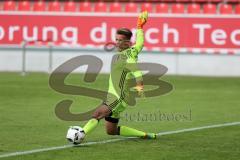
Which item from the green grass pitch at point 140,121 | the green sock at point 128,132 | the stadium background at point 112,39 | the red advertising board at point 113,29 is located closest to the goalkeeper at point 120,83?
the green sock at point 128,132

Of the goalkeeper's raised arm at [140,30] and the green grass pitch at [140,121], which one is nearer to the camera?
the green grass pitch at [140,121]

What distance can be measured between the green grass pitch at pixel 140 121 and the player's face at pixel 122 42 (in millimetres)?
1473

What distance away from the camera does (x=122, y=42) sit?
10.9m

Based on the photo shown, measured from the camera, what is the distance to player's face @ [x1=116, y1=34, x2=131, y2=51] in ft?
35.7

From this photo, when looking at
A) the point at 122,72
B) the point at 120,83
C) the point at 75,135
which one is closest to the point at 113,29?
the point at 122,72

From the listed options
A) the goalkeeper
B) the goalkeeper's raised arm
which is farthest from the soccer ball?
the goalkeeper's raised arm

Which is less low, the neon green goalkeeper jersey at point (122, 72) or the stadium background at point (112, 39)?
the neon green goalkeeper jersey at point (122, 72)

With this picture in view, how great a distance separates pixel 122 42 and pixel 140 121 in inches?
134

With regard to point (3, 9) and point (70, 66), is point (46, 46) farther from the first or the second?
point (3, 9)

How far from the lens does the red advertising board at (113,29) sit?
26656 millimetres

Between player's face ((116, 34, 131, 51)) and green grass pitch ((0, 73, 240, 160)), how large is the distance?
147 centimetres

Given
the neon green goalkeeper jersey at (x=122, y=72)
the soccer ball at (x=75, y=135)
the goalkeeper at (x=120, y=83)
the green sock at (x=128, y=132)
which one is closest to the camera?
the soccer ball at (x=75, y=135)

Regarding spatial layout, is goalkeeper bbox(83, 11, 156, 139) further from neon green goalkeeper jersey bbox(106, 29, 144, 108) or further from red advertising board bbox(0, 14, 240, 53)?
red advertising board bbox(0, 14, 240, 53)

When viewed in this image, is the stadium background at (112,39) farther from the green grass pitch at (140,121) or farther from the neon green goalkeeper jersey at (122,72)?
the neon green goalkeeper jersey at (122,72)
